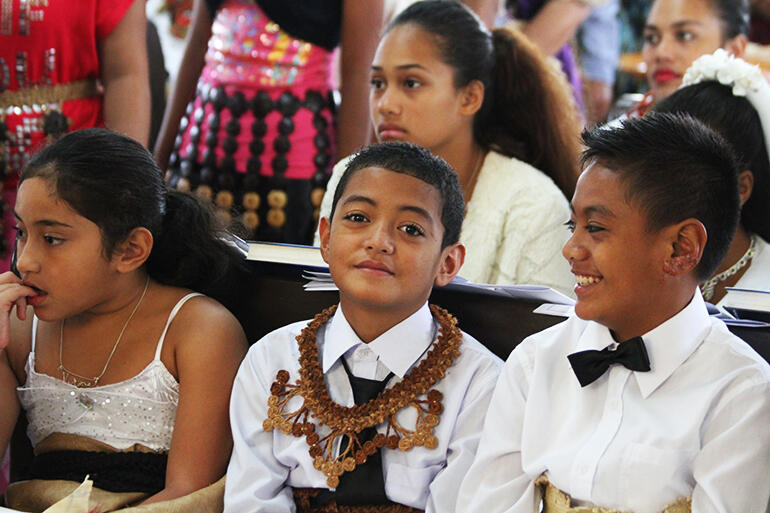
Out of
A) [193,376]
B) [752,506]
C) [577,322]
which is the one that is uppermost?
[577,322]

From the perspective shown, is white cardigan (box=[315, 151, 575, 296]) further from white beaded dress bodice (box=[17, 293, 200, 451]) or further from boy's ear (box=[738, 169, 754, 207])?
white beaded dress bodice (box=[17, 293, 200, 451])

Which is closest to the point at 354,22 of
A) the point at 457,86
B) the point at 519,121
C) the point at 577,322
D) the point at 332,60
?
the point at 332,60

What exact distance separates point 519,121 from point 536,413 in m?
1.22

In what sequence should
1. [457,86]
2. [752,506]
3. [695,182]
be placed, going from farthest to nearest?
[457,86]
[695,182]
[752,506]

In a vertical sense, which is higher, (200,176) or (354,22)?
(354,22)

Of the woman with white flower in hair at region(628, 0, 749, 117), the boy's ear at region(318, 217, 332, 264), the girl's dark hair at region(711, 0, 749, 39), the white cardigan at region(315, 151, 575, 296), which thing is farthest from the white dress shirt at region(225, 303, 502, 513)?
the girl's dark hair at region(711, 0, 749, 39)

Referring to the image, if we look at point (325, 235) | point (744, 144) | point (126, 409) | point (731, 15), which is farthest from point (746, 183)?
point (126, 409)

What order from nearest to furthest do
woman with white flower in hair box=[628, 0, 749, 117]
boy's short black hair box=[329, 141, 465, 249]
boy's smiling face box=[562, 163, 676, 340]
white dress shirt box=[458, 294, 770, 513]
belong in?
white dress shirt box=[458, 294, 770, 513] → boy's smiling face box=[562, 163, 676, 340] → boy's short black hair box=[329, 141, 465, 249] → woman with white flower in hair box=[628, 0, 749, 117]

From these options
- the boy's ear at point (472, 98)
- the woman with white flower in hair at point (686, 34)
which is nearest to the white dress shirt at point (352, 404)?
the boy's ear at point (472, 98)

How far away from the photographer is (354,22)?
8.83 ft

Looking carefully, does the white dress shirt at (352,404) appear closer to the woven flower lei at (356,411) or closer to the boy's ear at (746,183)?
the woven flower lei at (356,411)

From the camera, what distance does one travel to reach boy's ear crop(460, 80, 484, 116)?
8.50ft

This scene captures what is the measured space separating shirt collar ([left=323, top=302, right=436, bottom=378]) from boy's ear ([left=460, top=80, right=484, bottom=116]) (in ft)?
2.88

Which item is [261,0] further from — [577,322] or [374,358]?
[577,322]
